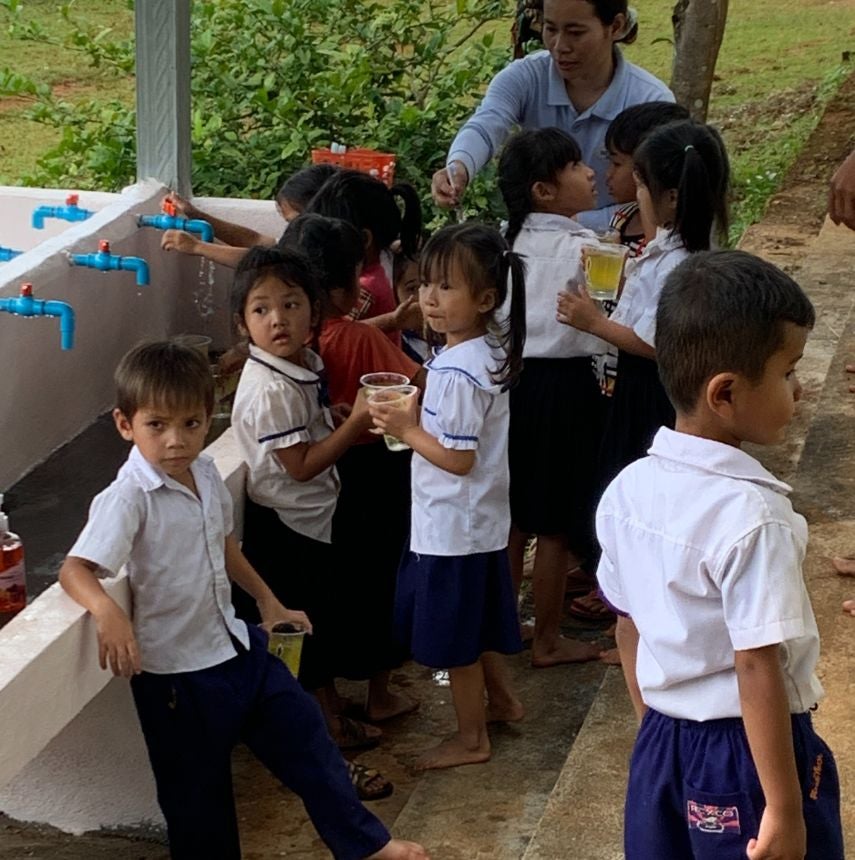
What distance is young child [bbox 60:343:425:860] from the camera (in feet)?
9.62

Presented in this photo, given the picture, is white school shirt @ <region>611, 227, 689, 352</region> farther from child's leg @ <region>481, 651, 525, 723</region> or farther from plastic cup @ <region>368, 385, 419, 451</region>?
child's leg @ <region>481, 651, 525, 723</region>

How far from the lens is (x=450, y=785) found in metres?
3.68

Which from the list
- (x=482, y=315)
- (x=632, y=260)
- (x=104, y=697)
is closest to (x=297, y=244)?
(x=482, y=315)

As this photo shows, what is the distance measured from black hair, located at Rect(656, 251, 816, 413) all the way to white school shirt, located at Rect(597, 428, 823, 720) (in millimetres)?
97

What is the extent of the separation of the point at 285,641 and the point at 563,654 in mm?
1174

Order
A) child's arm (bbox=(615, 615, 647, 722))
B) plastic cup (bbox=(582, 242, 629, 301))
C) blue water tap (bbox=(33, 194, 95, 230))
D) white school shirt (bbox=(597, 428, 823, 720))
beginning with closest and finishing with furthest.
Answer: white school shirt (bbox=(597, 428, 823, 720)), child's arm (bbox=(615, 615, 647, 722)), plastic cup (bbox=(582, 242, 629, 301)), blue water tap (bbox=(33, 194, 95, 230))

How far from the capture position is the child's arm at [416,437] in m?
3.35

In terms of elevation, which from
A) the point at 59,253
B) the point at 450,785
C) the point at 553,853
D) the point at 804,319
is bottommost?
the point at 450,785

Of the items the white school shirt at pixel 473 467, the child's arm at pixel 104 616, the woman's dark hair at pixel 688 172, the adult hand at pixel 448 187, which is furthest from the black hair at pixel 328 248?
the child's arm at pixel 104 616

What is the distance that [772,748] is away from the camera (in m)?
2.04

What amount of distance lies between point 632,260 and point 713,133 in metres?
0.37

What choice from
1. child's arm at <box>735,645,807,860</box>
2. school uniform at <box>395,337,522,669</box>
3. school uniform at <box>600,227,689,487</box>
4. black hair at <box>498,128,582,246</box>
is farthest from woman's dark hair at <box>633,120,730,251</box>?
child's arm at <box>735,645,807,860</box>

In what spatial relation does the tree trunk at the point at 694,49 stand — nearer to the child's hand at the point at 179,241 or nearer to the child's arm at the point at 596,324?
the child's hand at the point at 179,241

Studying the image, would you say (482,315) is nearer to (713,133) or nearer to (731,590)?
(713,133)
